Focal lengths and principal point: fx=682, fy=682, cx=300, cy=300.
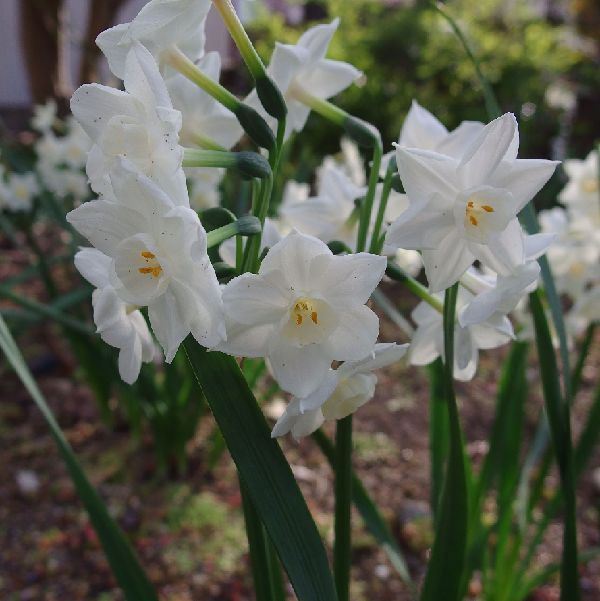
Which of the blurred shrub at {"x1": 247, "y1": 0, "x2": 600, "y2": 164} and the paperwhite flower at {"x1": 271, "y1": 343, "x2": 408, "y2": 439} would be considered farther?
the blurred shrub at {"x1": 247, "y1": 0, "x2": 600, "y2": 164}

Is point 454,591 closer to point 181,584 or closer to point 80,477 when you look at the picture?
point 80,477

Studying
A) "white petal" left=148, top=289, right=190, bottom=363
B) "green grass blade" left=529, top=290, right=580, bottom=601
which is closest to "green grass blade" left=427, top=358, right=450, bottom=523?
"green grass blade" left=529, top=290, right=580, bottom=601

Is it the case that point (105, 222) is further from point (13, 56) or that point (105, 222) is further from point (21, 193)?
point (13, 56)

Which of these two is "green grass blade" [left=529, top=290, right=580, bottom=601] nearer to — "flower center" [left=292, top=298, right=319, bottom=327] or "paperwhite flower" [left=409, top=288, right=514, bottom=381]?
"paperwhite flower" [left=409, top=288, right=514, bottom=381]

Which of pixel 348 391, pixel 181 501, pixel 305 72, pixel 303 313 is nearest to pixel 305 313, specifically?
pixel 303 313

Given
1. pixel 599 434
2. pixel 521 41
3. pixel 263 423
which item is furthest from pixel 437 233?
pixel 521 41

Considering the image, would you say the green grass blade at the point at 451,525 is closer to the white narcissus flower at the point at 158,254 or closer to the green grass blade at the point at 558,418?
the green grass blade at the point at 558,418

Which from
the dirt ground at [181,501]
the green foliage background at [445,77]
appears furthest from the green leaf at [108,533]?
the green foliage background at [445,77]
